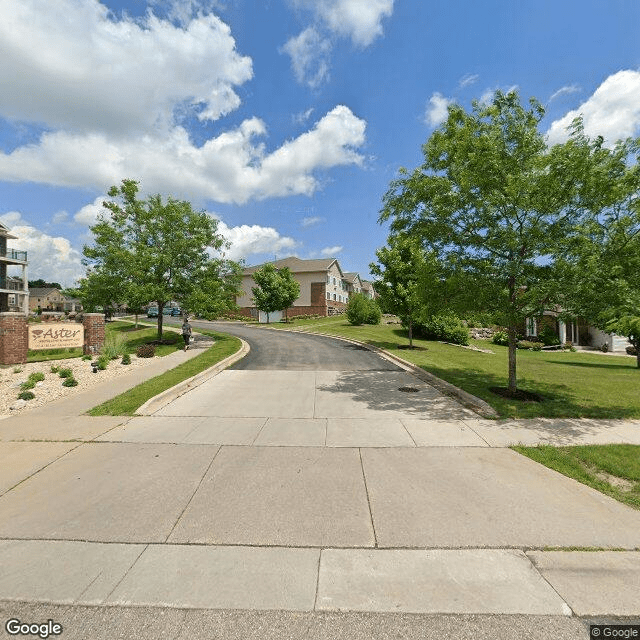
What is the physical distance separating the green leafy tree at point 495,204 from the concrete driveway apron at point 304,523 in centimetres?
376

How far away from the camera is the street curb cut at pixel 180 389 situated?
7.69 metres

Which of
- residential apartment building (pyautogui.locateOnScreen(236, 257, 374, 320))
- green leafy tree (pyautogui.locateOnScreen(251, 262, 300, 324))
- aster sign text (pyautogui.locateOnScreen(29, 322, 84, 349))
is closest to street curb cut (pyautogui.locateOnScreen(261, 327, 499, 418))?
aster sign text (pyautogui.locateOnScreen(29, 322, 84, 349))

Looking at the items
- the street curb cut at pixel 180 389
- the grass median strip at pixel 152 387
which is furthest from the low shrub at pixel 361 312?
the street curb cut at pixel 180 389

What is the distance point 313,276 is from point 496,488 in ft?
165

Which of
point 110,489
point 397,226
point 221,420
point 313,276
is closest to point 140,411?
point 221,420

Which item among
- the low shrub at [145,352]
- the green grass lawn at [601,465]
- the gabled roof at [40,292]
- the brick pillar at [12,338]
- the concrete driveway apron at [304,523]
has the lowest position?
the concrete driveway apron at [304,523]

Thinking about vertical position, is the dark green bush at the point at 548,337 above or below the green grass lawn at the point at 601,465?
above

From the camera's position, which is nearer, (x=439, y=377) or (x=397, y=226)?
(x=397, y=226)

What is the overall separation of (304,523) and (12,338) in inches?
569

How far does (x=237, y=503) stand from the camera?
13.3 ft

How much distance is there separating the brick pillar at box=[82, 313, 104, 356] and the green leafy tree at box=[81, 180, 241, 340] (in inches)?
113

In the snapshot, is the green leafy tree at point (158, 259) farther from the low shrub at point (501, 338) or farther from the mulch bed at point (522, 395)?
the low shrub at point (501, 338)

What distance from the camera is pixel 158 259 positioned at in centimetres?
1836

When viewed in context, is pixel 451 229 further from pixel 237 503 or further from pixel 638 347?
pixel 638 347
